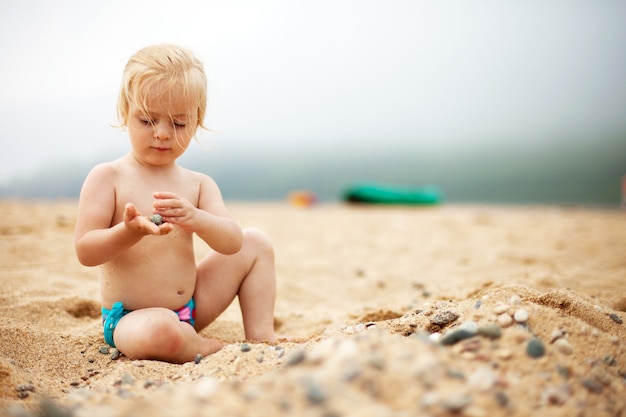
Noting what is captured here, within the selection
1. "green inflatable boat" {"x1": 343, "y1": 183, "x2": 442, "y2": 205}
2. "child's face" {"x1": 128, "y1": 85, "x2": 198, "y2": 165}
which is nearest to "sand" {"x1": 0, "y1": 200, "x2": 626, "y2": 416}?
"child's face" {"x1": 128, "y1": 85, "x2": 198, "y2": 165}

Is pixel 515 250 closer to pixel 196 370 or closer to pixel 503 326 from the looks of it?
pixel 503 326

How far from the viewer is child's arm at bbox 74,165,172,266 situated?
202 cm

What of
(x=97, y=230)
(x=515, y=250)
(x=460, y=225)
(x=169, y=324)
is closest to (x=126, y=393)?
(x=169, y=324)

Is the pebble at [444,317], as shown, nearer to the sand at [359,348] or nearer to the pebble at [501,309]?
the sand at [359,348]

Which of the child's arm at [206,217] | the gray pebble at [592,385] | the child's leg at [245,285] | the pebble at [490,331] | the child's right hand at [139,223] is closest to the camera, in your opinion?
the gray pebble at [592,385]

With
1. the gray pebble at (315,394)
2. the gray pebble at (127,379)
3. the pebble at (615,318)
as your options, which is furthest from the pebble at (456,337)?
the gray pebble at (127,379)

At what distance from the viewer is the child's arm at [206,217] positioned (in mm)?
2111

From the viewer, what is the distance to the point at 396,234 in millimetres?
6629

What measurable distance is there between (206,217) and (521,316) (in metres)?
1.29

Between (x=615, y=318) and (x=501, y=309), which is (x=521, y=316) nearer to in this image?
(x=501, y=309)

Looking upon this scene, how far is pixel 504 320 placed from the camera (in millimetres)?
1722

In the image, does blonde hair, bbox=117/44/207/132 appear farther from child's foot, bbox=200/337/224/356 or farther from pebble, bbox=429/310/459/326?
pebble, bbox=429/310/459/326

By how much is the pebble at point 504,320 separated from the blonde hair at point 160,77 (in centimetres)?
153

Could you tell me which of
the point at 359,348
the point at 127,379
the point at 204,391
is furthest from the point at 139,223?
the point at 359,348
